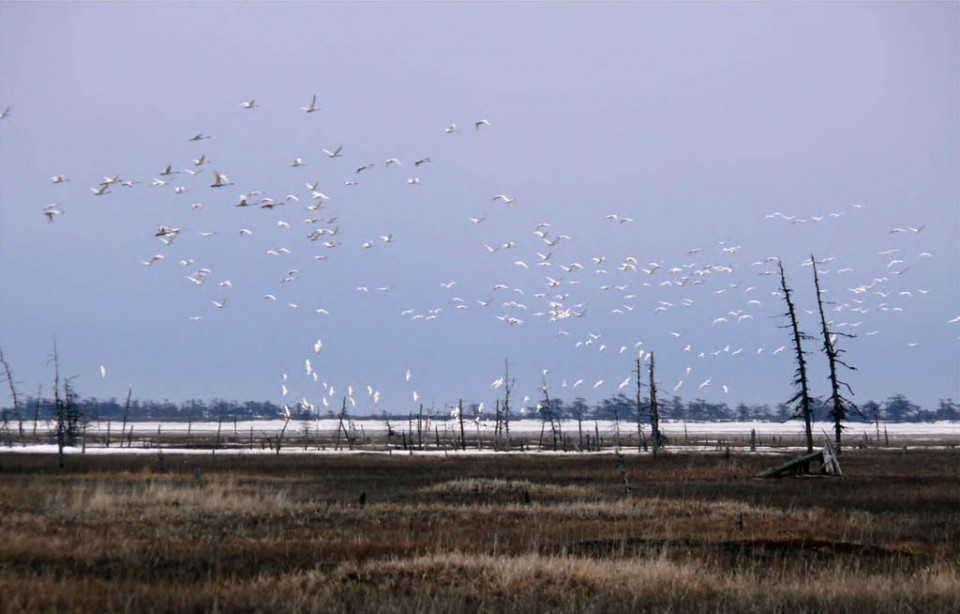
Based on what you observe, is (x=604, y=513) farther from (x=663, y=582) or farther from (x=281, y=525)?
(x=663, y=582)

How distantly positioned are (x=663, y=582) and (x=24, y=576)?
362 inches

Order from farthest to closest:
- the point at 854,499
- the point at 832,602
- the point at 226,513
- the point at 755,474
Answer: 1. the point at 755,474
2. the point at 854,499
3. the point at 226,513
4. the point at 832,602

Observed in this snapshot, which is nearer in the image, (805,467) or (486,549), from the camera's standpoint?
(486,549)

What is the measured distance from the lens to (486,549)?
17312 mm

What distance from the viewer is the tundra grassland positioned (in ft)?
39.9

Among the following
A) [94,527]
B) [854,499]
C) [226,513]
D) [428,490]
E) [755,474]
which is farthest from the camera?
[755,474]

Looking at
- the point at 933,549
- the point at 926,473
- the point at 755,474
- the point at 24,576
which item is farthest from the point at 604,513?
the point at 926,473

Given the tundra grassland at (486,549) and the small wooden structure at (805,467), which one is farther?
the small wooden structure at (805,467)

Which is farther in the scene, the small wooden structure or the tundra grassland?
the small wooden structure

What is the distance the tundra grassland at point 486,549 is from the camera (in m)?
12.2

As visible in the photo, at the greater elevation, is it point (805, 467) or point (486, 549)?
point (486, 549)

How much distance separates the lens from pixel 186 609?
36.5 ft

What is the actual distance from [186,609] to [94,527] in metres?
10.5

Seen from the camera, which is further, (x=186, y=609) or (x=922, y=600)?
(x=922, y=600)
